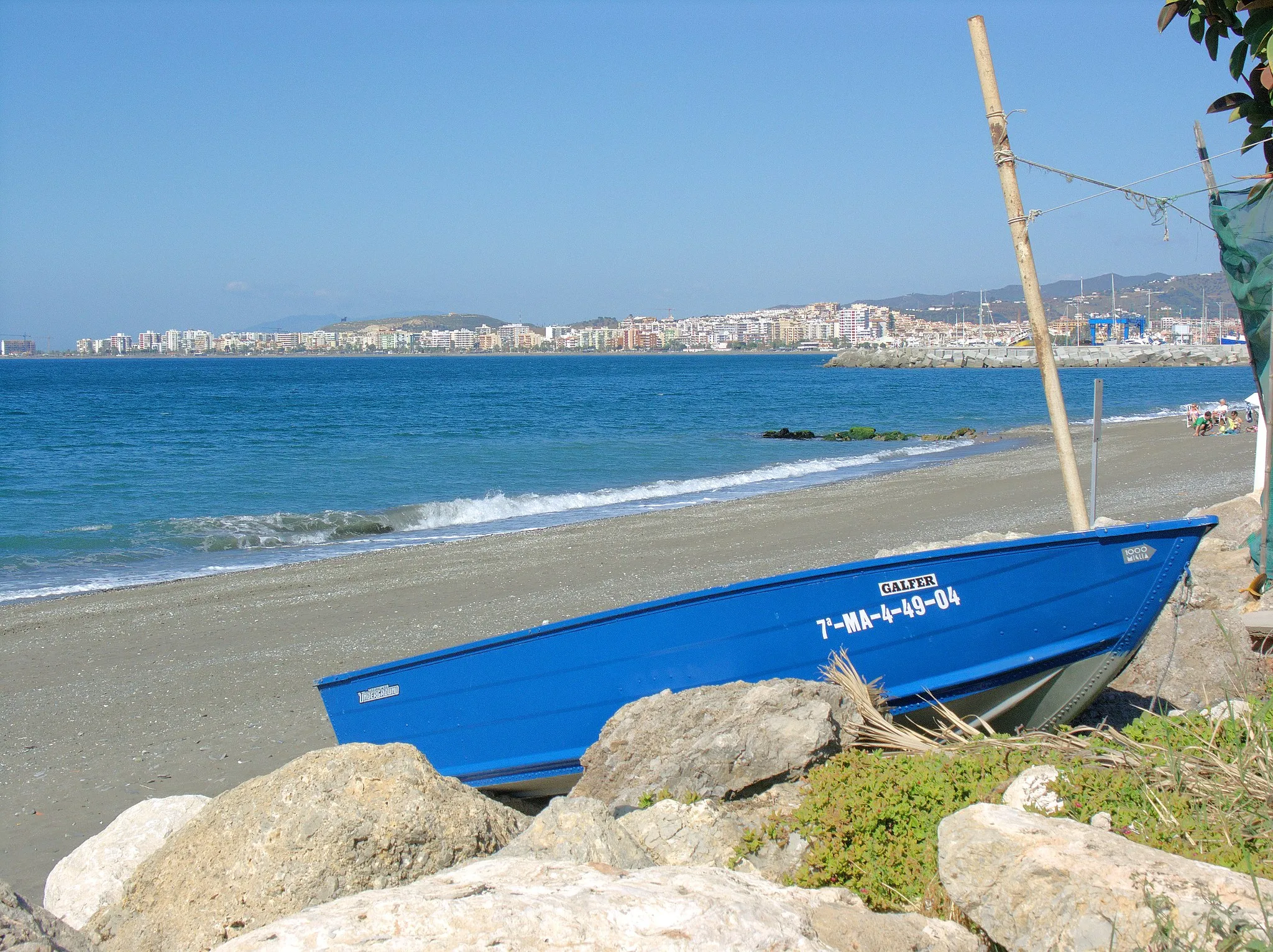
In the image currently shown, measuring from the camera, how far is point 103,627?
1112 centimetres

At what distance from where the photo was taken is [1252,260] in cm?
593

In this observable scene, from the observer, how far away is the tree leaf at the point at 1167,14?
484cm

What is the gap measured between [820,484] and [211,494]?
14090 millimetres

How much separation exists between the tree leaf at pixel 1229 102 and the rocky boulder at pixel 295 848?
466 cm

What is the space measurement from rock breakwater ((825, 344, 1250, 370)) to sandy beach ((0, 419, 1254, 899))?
3650 inches

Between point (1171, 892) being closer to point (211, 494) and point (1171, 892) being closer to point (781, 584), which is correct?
point (781, 584)

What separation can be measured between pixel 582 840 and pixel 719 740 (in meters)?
1.18

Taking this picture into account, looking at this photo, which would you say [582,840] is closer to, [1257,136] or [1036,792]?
[1036,792]

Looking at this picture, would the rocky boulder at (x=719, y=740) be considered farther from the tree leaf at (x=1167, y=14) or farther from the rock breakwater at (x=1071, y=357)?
the rock breakwater at (x=1071, y=357)

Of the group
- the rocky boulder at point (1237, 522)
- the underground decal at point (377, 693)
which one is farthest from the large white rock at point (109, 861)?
the rocky boulder at point (1237, 522)

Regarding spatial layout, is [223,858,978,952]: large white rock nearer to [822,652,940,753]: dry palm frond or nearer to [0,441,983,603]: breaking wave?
[822,652,940,753]: dry palm frond

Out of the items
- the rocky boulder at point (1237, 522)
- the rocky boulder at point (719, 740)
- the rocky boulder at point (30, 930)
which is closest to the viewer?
the rocky boulder at point (30, 930)

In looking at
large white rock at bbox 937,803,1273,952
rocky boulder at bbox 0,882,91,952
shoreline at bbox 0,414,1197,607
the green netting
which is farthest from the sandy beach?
the green netting

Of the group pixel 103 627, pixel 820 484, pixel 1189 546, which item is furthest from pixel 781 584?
pixel 820 484
